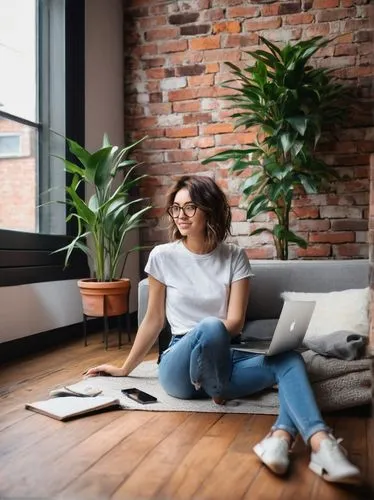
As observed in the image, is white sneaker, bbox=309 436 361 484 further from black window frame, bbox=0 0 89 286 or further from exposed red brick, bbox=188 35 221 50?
exposed red brick, bbox=188 35 221 50

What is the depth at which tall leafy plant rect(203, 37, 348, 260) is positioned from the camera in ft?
11.2

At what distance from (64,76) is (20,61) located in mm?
327

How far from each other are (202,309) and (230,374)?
0.26 metres

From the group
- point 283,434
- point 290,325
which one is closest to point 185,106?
point 290,325

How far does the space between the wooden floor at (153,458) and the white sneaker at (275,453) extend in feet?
0.08

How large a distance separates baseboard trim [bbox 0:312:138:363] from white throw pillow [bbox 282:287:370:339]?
5.12 ft

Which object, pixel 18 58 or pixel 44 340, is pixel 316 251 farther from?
pixel 18 58

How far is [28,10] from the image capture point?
136 inches

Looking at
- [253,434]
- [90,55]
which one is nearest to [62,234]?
[90,55]

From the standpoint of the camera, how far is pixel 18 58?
333 cm

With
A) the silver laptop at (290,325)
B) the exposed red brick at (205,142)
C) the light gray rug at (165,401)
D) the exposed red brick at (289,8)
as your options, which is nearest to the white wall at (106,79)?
the exposed red brick at (205,142)

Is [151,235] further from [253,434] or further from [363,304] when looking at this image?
[253,434]

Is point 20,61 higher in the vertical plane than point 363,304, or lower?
higher

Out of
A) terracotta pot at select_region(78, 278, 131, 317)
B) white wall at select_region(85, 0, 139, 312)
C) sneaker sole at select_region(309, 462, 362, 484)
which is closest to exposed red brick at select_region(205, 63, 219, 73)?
white wall at select_region(85, 0, 139, 312)
